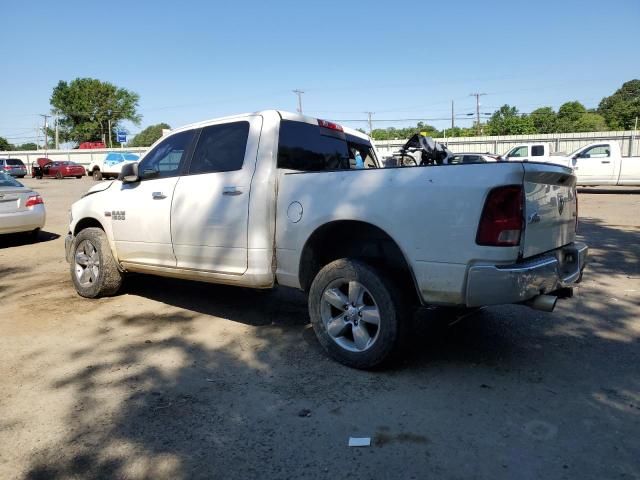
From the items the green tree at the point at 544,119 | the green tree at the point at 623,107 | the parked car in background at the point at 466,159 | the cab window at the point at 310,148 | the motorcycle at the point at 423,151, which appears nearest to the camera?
the parked car in background at the point at 466,159

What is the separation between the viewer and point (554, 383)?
3.57 meters

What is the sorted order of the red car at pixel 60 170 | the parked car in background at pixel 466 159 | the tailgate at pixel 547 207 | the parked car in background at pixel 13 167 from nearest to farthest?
the tailgate at pixel 547 207, the parked car in background at pixel 466 159, the red car at pixel 60 170, the parked car in background at pixel 13 167

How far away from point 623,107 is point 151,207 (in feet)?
283

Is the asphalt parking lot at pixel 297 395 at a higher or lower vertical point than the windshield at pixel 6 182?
lower

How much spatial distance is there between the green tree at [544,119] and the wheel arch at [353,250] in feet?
276

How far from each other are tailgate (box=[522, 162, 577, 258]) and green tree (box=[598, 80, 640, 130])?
79955 mm

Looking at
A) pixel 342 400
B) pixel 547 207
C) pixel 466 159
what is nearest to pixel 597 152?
pixel 466 159

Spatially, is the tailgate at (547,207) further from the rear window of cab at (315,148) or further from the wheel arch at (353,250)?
the rear window of cab at (315,148)

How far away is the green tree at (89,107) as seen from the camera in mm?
85312

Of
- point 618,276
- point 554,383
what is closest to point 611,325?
point 554,383

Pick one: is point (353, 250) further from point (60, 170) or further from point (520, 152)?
point (60, 170)

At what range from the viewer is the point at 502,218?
125 inches

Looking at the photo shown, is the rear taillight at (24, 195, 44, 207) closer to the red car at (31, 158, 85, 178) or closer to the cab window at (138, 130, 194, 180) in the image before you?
the cab window at (138, 130, 194, 180)

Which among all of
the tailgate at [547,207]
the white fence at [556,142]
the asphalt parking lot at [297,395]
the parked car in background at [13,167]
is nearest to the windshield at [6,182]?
the asphalt parking lot at [297,395]
